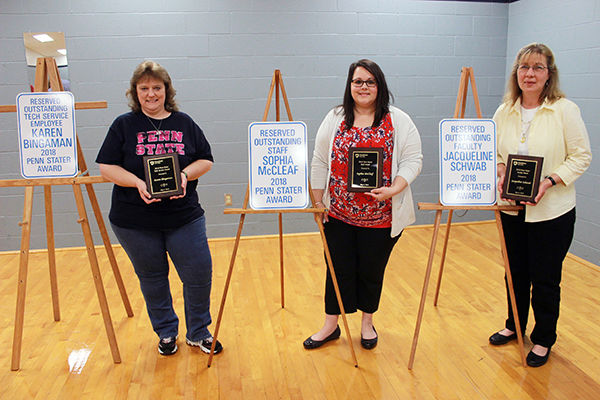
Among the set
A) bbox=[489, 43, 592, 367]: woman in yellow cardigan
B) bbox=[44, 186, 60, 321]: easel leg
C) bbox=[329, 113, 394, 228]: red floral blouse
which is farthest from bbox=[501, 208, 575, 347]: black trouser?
bbox=[44, 186, 60, 321]: easel leg

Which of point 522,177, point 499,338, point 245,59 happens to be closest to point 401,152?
point 522,177

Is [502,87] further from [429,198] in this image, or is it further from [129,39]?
[129,39]

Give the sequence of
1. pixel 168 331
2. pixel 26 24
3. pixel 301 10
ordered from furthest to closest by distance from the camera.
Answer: pixel 301 10 → pixel 26 24 → pixel 168 331

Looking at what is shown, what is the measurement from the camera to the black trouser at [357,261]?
2.52 meters

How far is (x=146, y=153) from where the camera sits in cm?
238

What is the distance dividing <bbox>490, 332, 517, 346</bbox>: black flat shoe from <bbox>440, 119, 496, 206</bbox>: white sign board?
2.53 feet

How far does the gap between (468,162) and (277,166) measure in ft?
3.13

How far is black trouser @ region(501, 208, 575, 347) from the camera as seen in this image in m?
2.40

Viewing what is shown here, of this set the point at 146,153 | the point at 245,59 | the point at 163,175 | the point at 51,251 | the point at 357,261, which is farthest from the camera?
the point at 245,59

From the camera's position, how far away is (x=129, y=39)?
4277 mm

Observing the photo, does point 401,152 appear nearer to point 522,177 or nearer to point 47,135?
point 522,177

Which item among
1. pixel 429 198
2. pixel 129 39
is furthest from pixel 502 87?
pixel 129 39

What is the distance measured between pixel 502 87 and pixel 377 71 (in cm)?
308

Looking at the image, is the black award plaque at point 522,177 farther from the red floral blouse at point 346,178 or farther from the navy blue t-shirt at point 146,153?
the navy blue t-shirt at point 146,153
